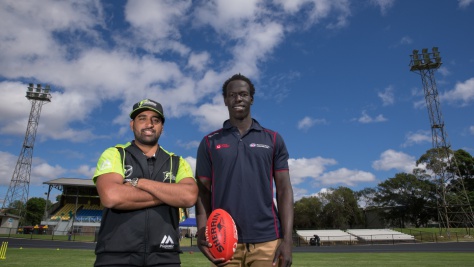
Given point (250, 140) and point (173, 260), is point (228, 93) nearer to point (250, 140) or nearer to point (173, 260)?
point (250, 140)

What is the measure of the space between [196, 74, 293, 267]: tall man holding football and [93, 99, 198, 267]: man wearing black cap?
0.29 metres

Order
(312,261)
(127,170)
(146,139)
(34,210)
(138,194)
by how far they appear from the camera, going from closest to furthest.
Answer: (138,194) < (127,170) < (146,139) < (312,261) < (34,210)

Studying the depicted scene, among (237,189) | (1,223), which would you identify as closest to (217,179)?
(237,189)

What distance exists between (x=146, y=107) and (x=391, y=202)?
72.4 metres

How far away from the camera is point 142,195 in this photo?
3.12 meters

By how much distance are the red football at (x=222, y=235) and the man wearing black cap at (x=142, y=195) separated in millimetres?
303

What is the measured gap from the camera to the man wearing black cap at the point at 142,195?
2.97 meters

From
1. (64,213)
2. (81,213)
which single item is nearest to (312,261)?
(81,213)

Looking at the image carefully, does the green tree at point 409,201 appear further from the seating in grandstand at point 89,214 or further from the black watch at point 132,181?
the black watch at point 132,181

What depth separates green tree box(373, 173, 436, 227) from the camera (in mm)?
64062

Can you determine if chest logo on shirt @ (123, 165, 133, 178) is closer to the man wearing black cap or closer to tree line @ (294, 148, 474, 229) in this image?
the man wearing black cap

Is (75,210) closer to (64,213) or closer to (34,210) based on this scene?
(64,213)

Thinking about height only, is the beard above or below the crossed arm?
above

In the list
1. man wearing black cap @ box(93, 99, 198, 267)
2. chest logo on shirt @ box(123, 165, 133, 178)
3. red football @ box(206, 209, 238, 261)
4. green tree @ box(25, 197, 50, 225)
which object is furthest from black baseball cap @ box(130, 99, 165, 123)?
green tree @ box(25, 197, 50, 225)
